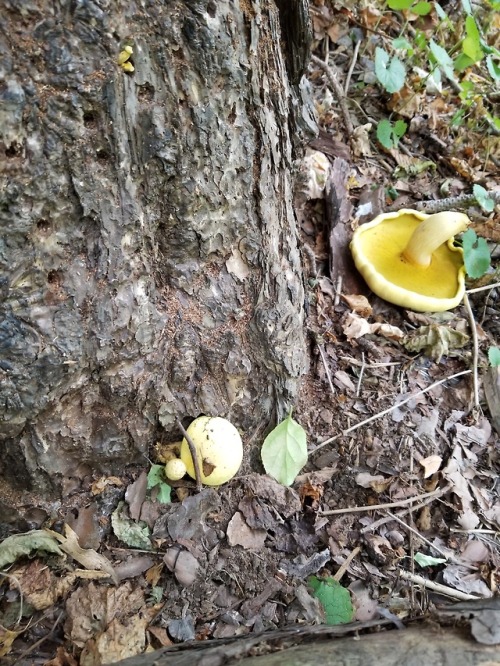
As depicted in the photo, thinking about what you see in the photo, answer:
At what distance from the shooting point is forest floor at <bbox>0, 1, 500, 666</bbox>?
1.87 metres

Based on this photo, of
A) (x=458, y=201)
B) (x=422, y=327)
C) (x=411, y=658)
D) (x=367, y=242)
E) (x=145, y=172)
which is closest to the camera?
(x=411, y=658)

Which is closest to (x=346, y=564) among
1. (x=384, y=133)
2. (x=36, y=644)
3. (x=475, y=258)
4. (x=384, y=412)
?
(x=384, y=412)

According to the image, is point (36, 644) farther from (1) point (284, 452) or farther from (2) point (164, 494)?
(1) point (284, 452)

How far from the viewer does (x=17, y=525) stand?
77.9 inches

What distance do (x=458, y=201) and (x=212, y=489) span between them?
2582mm

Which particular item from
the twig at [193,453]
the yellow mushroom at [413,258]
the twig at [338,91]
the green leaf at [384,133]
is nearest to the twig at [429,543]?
the twig at [193,453]

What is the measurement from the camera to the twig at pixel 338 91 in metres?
3.85

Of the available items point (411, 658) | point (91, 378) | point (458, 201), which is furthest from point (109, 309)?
point (458, 201)

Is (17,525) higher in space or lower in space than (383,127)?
lower

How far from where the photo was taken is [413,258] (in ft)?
10.8

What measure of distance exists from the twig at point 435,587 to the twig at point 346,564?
0.19m

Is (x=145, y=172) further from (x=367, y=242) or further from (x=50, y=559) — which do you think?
(x=367, y=242)

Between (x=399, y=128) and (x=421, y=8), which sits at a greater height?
(x=421, y=8)

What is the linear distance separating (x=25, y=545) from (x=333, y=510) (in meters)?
1.23
